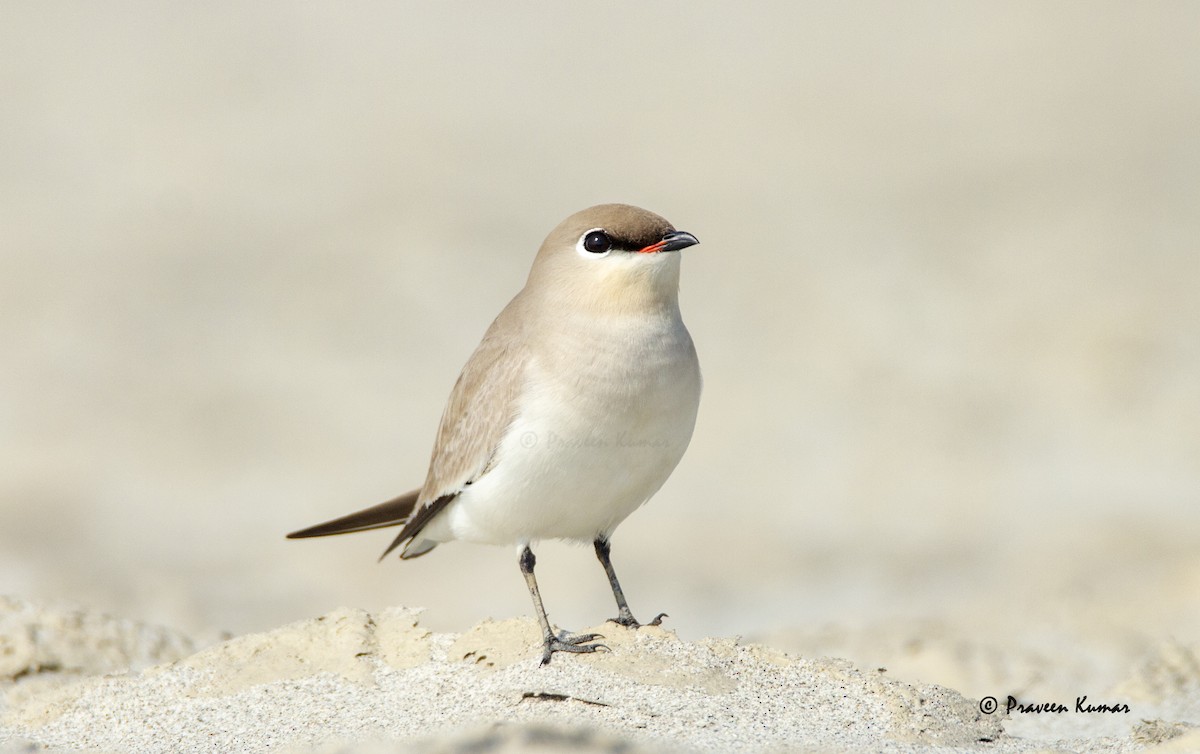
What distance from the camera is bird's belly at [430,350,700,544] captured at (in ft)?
19.7

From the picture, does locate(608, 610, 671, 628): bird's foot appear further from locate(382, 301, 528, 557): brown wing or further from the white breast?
locate(382, 301, 528, 557): brown wing

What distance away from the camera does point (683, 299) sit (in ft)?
54.9

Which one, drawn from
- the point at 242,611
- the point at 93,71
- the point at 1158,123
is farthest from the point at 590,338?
the point at 93,71

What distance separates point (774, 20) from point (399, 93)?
7749 millimetres

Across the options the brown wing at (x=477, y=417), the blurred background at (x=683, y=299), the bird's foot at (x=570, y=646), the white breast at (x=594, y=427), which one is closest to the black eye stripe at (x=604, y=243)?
the white breast at (x=594, y=427)

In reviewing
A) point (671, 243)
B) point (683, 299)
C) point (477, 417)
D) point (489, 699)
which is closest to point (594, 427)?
point (477, 417)

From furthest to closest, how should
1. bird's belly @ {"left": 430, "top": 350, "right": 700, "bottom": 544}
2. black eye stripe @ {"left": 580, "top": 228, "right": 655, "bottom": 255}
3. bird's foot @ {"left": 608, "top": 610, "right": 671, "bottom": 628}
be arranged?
black eye stripe @ {"left": 580, "top": 228, "right": 655, "bottom": 255}
bird's foot @ {"left": 608, "top": 610, "right": 671, "bottom": 628}
bird's belly @ {"left": 430, "top": 350, "right": 700, "bottom": 544}

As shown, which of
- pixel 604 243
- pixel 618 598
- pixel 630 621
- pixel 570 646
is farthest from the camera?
pixel 618 598

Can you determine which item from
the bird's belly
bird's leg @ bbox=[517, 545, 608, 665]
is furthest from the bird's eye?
bird's leg @ bbox=[517, 545, 608, 665]

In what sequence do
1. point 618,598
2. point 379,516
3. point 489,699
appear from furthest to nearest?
point 379,516 < point 618,598 < point 489,699

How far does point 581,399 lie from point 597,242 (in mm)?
800

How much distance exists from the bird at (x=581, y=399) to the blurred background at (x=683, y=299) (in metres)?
2.35

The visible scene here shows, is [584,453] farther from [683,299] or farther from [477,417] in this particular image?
[683,299]

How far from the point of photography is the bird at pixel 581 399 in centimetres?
604
